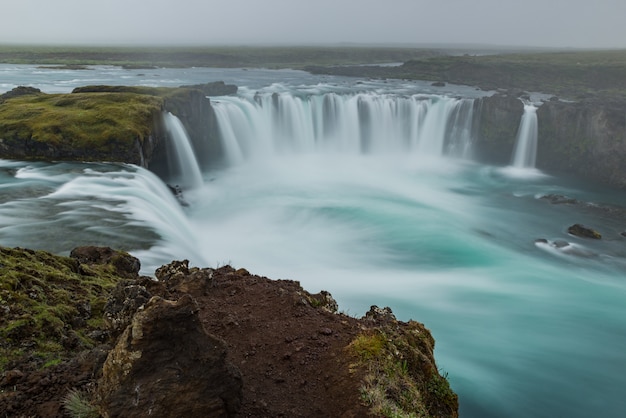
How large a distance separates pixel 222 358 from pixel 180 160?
28.0 metres

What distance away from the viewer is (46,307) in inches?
324

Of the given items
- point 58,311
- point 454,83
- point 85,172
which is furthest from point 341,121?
point 58,311

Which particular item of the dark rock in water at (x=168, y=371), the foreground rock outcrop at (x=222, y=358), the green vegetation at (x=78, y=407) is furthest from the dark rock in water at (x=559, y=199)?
the green vegetation at (x=78, y=407)

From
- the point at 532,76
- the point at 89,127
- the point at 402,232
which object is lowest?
the point at 402,232

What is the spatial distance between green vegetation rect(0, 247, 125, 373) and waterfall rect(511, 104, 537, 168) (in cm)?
4224

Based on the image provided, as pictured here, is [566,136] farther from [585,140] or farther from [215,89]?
[215,89]

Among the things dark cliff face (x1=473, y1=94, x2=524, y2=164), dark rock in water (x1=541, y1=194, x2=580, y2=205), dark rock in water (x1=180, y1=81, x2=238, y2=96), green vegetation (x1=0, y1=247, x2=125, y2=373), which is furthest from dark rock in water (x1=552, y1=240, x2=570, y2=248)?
dark rock in water (x1=180, y1=81, x2=238, y2=96)

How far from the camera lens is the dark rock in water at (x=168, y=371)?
526cm

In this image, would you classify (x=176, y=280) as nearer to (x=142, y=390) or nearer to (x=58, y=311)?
(x=58, y=311)

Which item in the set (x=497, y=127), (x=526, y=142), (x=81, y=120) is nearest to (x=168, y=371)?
(x=81, y=120)

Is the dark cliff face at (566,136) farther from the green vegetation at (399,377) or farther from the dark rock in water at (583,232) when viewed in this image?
the green vegetation at (399,377)

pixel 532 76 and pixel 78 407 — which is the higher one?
pixel 78 407

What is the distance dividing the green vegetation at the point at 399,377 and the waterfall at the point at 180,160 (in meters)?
25.7

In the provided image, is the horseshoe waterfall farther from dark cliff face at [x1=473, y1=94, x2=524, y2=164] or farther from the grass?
the grass
